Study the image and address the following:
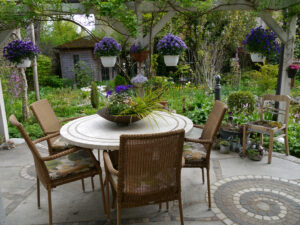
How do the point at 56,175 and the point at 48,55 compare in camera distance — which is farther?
the point at 48,55

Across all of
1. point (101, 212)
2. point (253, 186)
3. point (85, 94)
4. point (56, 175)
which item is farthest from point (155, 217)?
point (85, 94)

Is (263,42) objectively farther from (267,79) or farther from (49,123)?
(267,79)

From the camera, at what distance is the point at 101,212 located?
90.4 inches

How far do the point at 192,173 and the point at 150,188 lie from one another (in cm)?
143

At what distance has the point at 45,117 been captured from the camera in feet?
8.96

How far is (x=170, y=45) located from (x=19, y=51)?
8.16 feet

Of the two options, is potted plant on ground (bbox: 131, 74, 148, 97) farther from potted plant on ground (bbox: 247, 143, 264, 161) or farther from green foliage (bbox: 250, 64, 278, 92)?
green foliage (bbox: 250, 64, 278, 92)

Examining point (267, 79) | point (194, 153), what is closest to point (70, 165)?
point (194, 153)

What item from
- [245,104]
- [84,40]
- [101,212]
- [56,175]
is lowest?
[101,212]

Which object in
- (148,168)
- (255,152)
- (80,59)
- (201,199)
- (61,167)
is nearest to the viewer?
(148,168)

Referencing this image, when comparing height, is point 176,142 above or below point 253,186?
above

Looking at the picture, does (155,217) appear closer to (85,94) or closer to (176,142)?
(176,142)

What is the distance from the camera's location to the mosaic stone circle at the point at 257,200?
Answer: 2.14 m

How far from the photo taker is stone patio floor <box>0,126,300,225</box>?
85.0 inches
